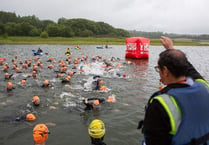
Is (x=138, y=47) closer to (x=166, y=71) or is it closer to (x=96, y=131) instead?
(x=96, y=131)

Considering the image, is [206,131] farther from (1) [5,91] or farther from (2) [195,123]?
(1) [5,91]

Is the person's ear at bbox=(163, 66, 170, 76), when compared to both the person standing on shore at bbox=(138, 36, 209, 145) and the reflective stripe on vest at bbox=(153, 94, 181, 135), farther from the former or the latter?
the reflective stripe on vest at bbox=(153, 94, 181, 135)

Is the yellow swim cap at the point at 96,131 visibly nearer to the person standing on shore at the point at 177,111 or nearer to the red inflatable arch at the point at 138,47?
the person standing on shore at the point at 177,111

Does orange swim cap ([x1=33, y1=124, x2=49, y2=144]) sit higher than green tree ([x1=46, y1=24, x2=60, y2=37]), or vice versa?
green tree ([x1=46, y1=24, x2=60, y2=37])

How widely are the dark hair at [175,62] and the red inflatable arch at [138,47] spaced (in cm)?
2269

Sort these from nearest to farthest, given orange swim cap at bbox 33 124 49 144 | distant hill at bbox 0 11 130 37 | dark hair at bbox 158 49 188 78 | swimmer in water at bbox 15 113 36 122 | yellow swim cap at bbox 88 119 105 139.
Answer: dark hair at bbox 158 49 188 78
yellow swim cap at bbox 88 119 105 139
orange swim cap at bbox 33 124 49 144
swimmer in water at bbox 15 113 36 122
distant hill at bbox 0 11 130 37

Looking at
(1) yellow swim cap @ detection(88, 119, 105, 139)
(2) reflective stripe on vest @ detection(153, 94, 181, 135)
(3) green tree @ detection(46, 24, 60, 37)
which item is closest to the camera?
(2) reflective stripe on vest @ detection(153, 94, 181, 135)

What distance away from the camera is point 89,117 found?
735 cm

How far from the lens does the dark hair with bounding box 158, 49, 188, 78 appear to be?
183 cm

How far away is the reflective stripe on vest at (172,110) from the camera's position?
1.68 metres

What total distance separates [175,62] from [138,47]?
23231 millimetres

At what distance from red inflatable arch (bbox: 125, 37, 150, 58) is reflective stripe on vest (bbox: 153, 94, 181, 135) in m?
22.9

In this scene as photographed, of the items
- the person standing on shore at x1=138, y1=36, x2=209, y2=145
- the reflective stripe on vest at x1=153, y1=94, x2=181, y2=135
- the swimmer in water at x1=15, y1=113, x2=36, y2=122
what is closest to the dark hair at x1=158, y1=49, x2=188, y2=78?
the person standing on shore at x1=138, y1=36, x2=209, y2=145

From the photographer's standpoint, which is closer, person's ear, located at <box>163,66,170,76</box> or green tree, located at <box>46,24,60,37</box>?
person's ear, located at <box>163,66,170,76</box>
